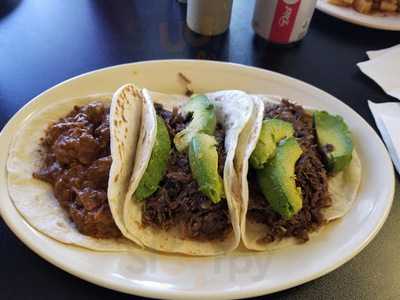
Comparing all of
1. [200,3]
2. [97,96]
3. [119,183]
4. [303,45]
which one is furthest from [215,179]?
[303,45]

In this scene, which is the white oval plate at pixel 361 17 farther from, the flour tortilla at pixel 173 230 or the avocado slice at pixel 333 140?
the flour tortilla at pixel 173 230

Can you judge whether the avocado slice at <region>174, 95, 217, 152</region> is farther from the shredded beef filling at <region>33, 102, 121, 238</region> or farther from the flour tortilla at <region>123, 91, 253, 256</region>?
the shredded beef filling at <region>33, 102, 121, 238</region>

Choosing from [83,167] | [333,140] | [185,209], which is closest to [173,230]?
[185,209]

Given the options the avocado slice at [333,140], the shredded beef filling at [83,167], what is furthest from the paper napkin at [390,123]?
the shredded beef filling at [83,167]

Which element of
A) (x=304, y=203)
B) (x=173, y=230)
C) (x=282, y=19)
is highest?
(x=282, y=19)

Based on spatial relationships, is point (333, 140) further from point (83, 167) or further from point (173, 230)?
point (83, 167)

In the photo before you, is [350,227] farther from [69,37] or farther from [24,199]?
[69,37]

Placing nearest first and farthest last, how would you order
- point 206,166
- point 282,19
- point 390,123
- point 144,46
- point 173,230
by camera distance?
point 206,166 → point 173,230 → point 390,123 → point 282,19 → point 144,46
